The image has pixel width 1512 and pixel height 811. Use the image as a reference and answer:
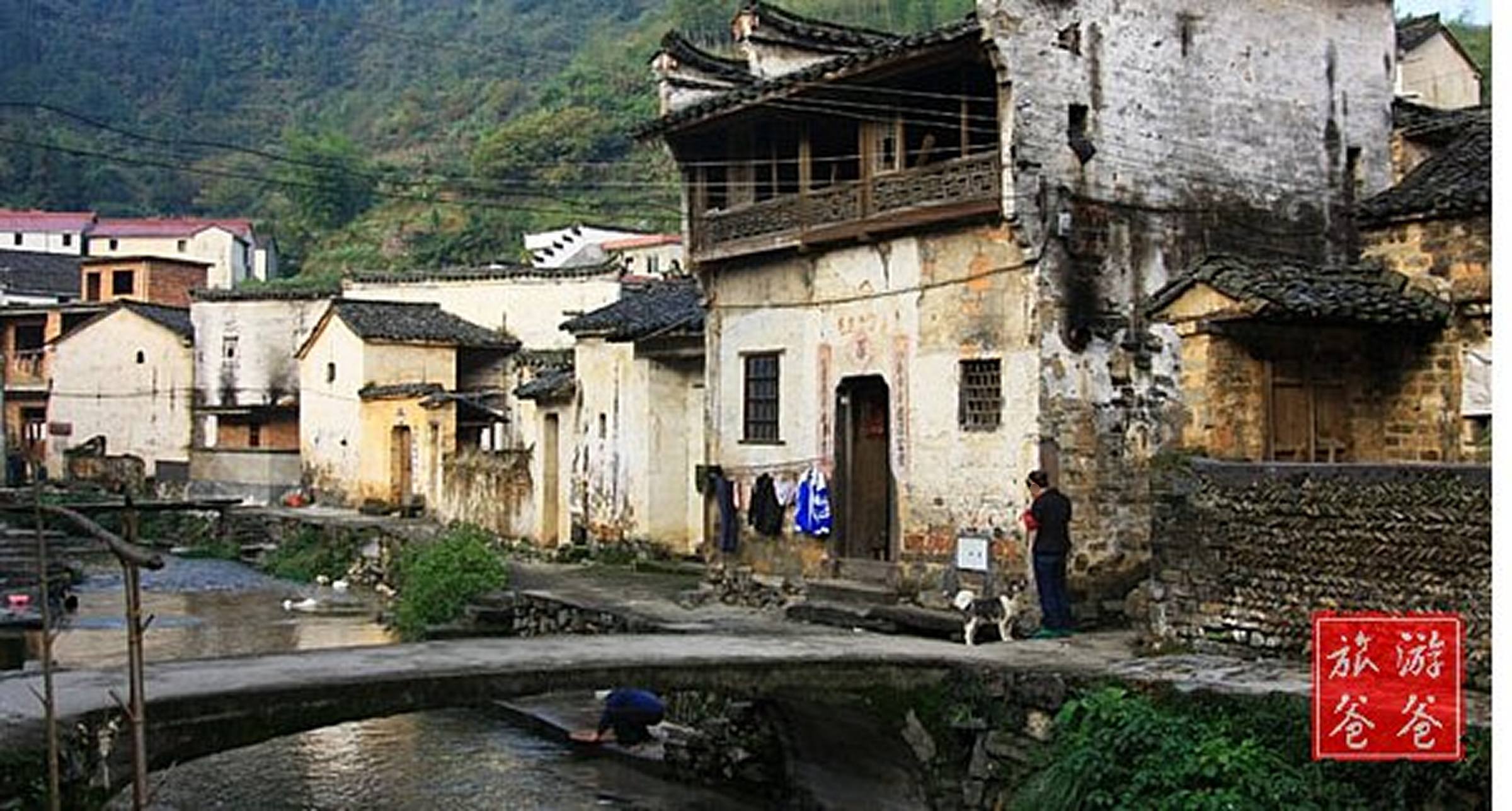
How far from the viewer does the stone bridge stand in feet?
35.1

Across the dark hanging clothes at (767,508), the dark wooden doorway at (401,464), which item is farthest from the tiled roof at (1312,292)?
the dark wooden doorway at (401,464)

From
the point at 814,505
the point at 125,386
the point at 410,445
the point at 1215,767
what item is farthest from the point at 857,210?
the point at 125,386

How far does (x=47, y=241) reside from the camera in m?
64.1

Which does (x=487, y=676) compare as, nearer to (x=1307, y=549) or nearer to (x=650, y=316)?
(x=1307, y=549)

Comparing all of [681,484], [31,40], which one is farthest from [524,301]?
→ [31,40]

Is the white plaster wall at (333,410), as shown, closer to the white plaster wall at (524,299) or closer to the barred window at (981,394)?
the white plaster wall at (524,299)

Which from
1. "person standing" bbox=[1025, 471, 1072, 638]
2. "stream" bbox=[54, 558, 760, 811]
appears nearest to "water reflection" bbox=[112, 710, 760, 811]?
"stream" bbox=[54, 558, 760, 811]

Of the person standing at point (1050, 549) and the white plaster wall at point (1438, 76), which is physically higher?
the white plaster wall at point (1438, 76)

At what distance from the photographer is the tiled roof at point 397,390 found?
3619 centimetres

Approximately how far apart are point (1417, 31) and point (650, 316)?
17168mm

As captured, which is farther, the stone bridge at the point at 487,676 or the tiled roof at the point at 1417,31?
the tiled roof at the point at 1417,31

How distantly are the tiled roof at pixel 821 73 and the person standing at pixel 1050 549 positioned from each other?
14.7 ft

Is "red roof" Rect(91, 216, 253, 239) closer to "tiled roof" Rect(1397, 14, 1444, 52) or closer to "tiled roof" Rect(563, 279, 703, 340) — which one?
"tiled roof" Rect(563, 279, 703, 340)

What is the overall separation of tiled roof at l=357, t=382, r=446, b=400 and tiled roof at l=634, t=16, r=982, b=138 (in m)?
16.9
